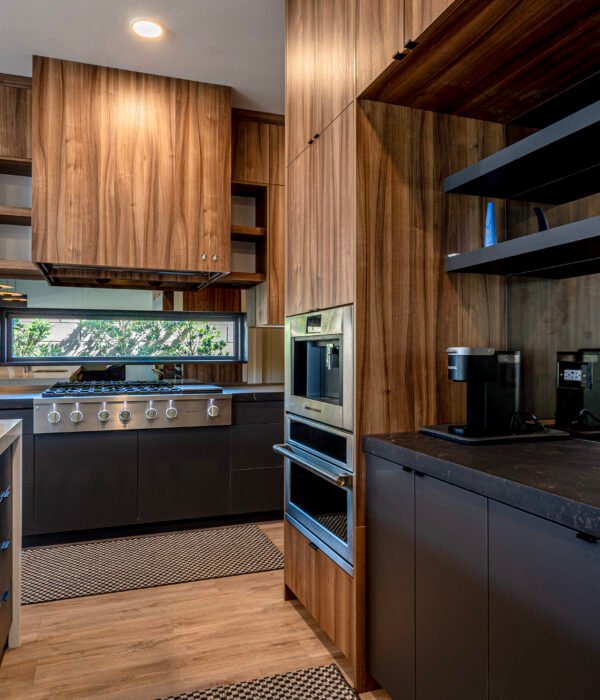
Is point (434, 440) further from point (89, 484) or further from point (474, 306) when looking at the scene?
point (89, 484)

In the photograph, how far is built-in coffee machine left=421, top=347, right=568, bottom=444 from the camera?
1.69 meters

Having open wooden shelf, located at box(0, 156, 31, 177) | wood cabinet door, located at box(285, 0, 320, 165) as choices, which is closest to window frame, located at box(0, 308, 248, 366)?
open wooden shelf, located at box(0, 156, 31, 177)

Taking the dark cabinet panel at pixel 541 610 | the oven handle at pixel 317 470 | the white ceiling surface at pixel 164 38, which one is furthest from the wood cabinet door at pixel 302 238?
the dark cabinet panel at pixel 541 610

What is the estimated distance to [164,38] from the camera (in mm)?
2842

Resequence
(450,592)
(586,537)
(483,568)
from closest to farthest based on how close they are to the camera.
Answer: (586,537) < (483,568) < (450,592)

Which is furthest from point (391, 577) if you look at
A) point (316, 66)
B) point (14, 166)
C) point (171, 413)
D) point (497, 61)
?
point (14, 166)

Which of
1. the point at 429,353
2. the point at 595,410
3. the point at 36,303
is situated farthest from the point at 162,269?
the point at 595,410

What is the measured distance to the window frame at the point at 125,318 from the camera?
3.69 metres

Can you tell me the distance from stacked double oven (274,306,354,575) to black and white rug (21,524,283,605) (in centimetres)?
70

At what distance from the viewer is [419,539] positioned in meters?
1.56

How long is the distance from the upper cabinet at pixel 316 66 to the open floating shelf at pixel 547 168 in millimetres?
521

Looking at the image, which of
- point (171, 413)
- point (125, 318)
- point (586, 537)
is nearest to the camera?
point (586, 537)

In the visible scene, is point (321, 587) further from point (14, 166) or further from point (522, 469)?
point (14, 166)

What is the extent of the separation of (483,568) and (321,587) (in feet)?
3.24
